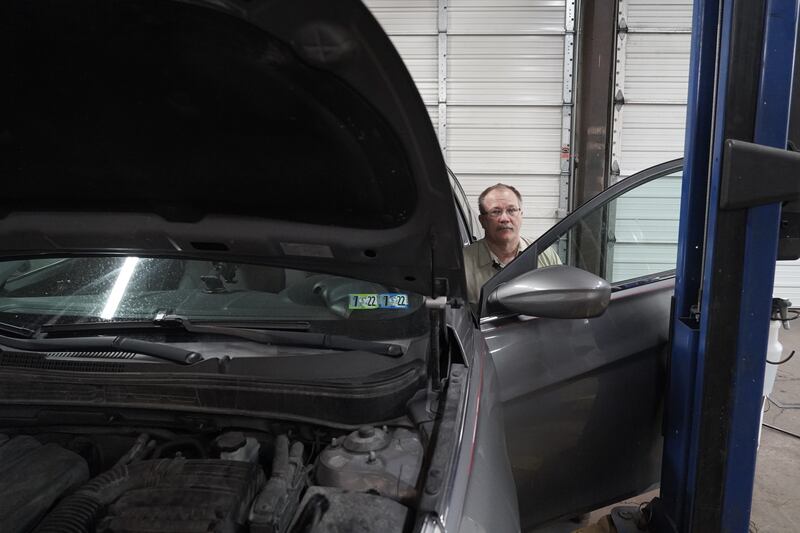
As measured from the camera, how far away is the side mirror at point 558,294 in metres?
1.40

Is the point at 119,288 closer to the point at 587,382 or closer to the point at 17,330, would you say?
the point at 17,330

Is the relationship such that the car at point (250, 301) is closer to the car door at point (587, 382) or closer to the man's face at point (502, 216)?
the car door at point (587, 382)

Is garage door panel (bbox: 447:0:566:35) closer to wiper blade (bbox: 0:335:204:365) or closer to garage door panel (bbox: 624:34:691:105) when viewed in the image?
garage door panel (bbox: 624:34:691:105)

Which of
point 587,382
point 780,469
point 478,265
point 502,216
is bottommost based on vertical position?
point 780,469

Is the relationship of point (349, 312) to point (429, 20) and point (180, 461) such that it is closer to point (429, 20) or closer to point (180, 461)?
point (180, 461)

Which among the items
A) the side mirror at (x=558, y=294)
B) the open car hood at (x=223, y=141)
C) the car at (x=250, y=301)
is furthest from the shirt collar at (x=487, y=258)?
the open car hood at (x=223, y=141)

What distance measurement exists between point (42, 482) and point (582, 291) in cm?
129

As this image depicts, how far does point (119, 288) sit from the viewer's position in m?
1.50

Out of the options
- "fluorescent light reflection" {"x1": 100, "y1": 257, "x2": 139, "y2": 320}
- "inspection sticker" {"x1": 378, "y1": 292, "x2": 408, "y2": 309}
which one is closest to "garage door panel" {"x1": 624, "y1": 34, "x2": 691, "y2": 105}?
"inspection sticker" {"x1": 378, "y1": 292, "x2": 408, "y2": 309}

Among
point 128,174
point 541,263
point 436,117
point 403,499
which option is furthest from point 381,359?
point 436,117

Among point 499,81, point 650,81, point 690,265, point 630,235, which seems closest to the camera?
point 690,265

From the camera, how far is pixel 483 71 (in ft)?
20.1

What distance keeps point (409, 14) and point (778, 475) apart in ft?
17.7

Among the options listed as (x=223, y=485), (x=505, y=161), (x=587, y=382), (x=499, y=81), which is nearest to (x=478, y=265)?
(x=587, y=382)
